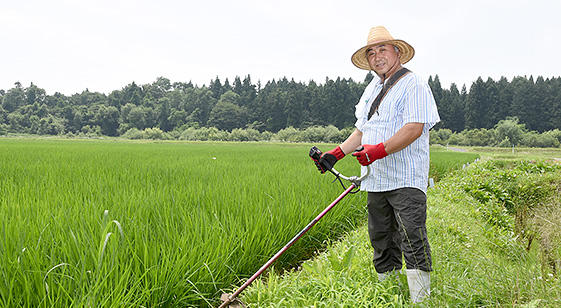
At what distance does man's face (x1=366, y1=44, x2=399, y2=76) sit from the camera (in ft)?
5.76

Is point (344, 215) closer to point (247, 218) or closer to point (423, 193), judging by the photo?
point (247, 218)

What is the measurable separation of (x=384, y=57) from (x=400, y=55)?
12 cm

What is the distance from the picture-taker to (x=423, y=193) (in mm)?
1673

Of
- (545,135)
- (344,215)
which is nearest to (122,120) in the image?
(545,135)

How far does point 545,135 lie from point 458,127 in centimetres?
1300

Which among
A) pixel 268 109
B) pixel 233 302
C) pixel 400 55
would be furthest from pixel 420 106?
pixel 268 109

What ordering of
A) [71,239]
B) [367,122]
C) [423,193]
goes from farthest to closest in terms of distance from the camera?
[367,122]
[423,193]
[71,239]

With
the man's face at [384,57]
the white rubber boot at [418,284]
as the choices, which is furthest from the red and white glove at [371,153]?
the white rubber boot at [418,284]

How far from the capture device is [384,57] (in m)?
1.76

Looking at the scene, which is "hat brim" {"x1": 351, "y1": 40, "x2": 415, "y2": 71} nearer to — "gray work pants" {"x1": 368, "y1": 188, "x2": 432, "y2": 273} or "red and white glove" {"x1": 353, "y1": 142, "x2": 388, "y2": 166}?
"red and white glove" {"x1": 353, "y1": 142, "x2": 388, "y2": 166}

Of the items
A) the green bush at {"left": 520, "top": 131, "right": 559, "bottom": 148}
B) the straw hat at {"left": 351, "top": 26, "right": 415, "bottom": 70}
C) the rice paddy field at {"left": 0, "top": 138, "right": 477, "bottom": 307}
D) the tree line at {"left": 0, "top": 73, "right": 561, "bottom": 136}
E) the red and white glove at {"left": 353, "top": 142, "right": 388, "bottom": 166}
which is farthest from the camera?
the tree line at {"left": 0, "top": 73, "right": 561, "bottom": 136}

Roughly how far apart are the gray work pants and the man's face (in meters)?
0.62

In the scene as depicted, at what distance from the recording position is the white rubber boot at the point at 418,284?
166cm

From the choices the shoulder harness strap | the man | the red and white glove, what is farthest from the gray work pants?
the shoulder harness strap
